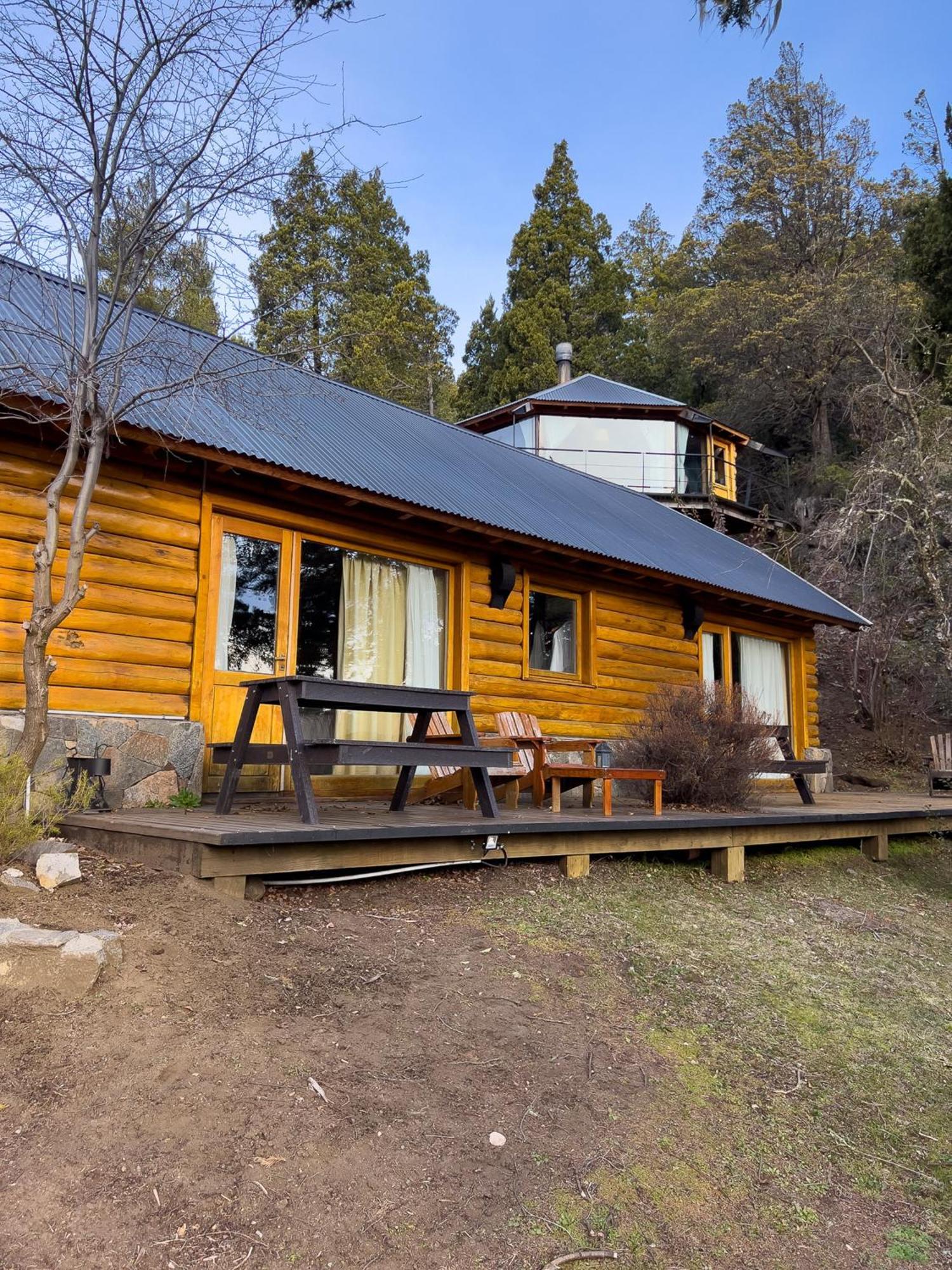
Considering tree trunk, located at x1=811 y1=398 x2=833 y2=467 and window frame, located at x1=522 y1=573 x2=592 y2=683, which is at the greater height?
tree trunk, located at x1=811 y1=398 x2=833 y2=467

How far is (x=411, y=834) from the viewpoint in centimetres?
505

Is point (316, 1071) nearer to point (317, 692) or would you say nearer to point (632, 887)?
point (317, 692)

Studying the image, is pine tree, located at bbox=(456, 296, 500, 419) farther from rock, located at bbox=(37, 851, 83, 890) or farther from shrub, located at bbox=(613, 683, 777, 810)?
rock, located at bbox=(37, 851, 83, 890)

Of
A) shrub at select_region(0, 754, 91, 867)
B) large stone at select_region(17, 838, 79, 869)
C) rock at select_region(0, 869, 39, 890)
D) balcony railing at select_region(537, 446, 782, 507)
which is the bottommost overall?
rock at select_region(0, 869, 39, 890)

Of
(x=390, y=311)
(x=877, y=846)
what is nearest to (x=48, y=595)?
(x=877, y=846)

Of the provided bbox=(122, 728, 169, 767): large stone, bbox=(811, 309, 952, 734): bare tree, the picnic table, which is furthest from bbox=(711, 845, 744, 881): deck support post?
bbox=(122, 728, 169, 767): large stone

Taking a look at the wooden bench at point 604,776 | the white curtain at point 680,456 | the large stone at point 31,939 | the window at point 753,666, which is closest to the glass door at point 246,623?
the wooden bench at point 604,776

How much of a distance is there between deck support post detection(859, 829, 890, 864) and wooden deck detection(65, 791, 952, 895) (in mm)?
255

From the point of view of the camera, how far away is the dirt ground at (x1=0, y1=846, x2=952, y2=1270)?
2549mm

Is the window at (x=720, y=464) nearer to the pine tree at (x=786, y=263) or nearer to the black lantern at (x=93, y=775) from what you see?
the pine tree at (x=786, y=263)

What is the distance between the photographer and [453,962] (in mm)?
4395

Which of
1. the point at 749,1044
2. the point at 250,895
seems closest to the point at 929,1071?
the point at 749,1044

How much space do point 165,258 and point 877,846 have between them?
8.14 m

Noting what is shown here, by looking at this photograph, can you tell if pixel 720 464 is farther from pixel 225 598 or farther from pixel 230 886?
pixel 230 886
